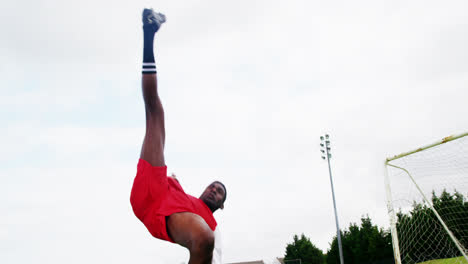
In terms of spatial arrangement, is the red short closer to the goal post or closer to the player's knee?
the player's knee

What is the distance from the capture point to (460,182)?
8430 mm

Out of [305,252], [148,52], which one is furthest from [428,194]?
[305,252]

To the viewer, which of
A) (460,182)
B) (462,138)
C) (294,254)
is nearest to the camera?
(462,138)

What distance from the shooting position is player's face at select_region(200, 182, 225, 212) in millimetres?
4133

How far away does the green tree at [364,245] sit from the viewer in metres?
32.4

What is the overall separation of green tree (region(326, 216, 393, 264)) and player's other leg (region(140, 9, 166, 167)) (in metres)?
31.3

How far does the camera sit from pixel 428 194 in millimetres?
8516

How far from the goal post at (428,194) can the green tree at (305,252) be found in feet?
135

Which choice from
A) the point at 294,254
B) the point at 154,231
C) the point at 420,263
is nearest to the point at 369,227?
the point at 294,254

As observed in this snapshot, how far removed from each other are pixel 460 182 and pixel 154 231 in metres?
7.21

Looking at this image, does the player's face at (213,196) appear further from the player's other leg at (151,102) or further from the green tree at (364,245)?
the green tree at (364,245)

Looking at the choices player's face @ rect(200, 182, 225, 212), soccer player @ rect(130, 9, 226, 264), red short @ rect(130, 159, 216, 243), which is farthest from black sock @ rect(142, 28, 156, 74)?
player's face @ rect(200, 182, 225, 212)

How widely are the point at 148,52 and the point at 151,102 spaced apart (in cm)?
43

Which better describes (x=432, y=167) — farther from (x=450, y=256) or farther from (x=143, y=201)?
(x=143, y=201)
